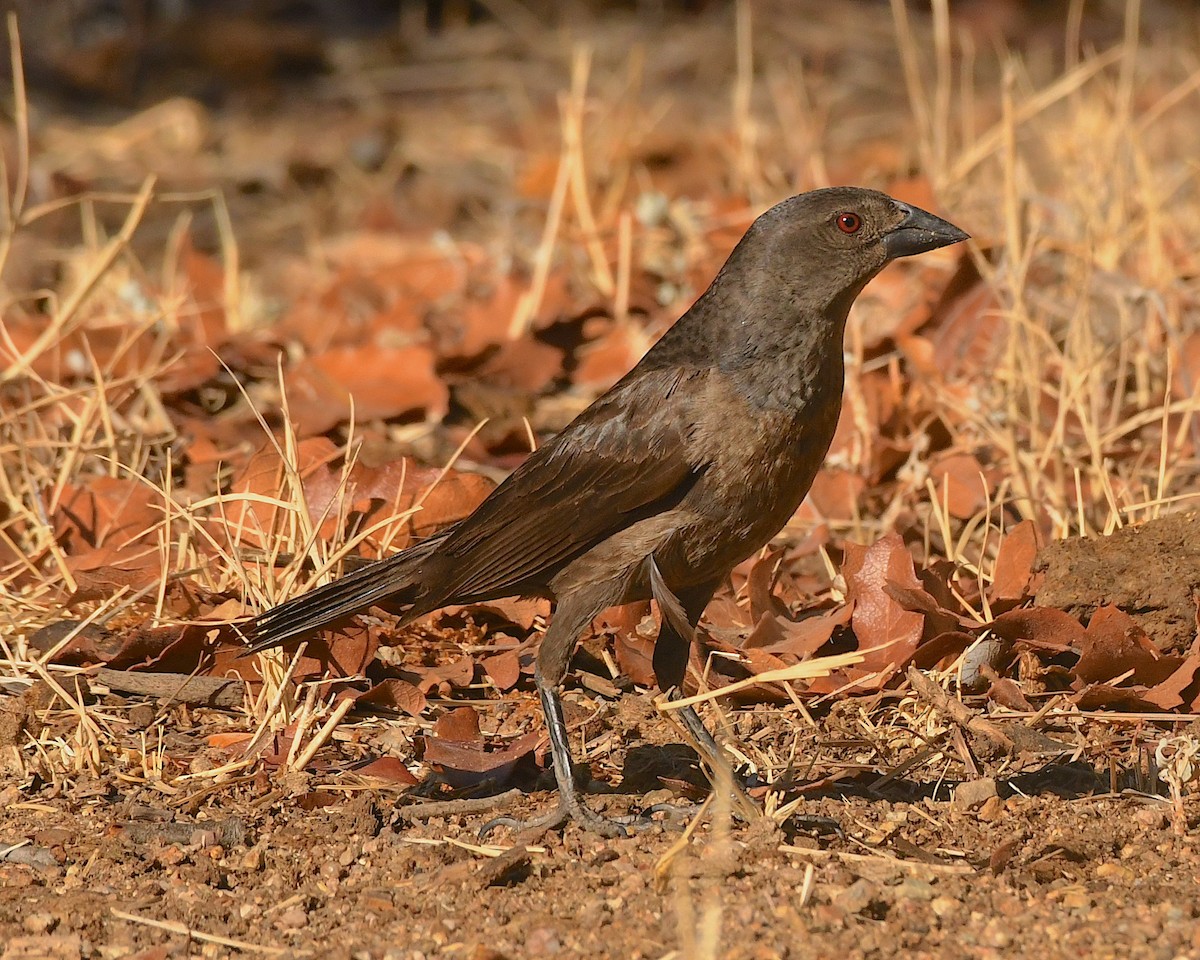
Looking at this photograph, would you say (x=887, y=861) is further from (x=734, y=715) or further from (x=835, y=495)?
(x=835, y=495)

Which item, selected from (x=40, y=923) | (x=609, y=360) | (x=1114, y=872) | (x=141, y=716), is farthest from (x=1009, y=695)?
(x=609, y=360)

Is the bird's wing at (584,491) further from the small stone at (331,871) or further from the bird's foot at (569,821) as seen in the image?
the small stone at (331,871)

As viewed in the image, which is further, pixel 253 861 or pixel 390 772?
pixel 390 772

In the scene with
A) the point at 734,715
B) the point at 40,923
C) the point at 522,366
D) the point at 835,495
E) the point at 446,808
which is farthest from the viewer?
the point at 522,366

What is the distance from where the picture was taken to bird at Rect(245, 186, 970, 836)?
355cm

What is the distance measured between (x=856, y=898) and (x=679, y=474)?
1.02 metres

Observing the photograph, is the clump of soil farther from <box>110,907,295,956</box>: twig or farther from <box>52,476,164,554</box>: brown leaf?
<box>52,476,164,554</box>: brown leaf

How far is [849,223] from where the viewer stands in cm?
391

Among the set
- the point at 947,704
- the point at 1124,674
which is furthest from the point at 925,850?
the point at 1124,674

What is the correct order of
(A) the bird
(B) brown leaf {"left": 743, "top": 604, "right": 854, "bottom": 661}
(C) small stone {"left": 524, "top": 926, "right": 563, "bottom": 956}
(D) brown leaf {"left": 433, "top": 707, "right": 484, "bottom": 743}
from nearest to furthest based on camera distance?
(C) small stone {"left": 524, "top": 926, "right": 563, "bottom": 956} → (A) the bird → (D) brown leaf {"left": 433, "top": 707, "right": 484, "bottom": 743} → (B) brown leaf {"left": 743, "top": 604, "right": 854, "bottom": 661}

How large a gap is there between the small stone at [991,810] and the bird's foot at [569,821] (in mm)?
713

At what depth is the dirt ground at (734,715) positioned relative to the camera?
294 cm

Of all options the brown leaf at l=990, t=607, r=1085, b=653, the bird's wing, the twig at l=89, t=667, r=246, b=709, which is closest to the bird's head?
the bird's wing

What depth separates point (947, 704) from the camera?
347cm
